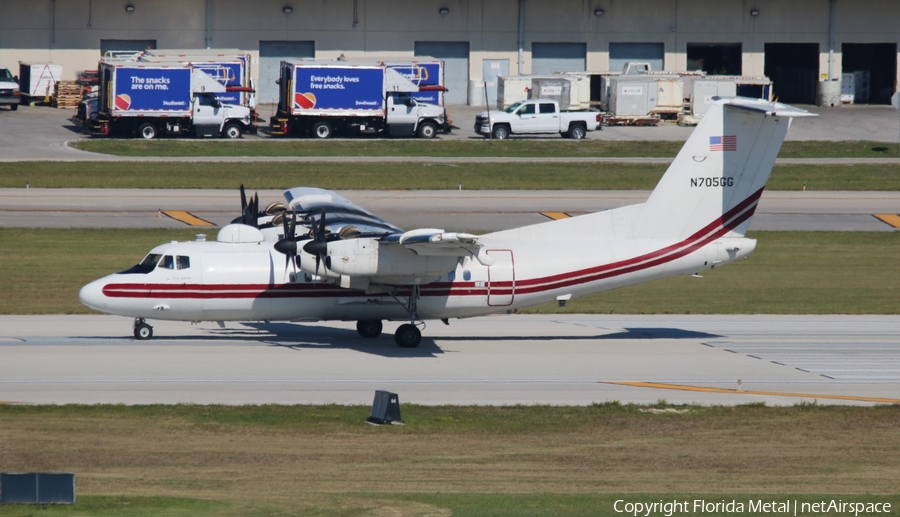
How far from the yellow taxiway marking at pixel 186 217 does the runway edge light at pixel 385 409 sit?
25.7 m

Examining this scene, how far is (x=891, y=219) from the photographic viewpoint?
156ft

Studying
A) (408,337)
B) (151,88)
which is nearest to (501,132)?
(151,88)

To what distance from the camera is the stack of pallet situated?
7806 centimetres

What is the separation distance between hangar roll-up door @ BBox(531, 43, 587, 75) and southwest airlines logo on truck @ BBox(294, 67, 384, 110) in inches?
804

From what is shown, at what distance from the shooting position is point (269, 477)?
50.5ft

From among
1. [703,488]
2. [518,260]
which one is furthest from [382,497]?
[518,260]

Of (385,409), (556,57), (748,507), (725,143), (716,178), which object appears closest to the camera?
(748,507)

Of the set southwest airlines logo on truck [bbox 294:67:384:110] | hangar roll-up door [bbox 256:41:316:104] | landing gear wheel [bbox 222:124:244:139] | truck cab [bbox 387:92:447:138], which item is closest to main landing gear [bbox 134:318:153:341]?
landing gear wheel [bbox 222:124:244:139]

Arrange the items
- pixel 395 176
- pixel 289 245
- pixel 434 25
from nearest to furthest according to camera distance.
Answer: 1. pixel 289 245
2. pixel 395 176
3. pixel 434 25

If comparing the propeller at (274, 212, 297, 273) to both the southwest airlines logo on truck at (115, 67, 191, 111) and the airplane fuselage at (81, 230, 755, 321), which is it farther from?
the southwest airlines logo on truck at (115, 67, 191, 111)

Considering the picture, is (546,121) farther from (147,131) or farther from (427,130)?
(147,131)

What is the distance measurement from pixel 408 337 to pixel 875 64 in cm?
7659

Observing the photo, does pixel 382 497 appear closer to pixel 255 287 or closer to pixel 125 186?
pixel 255 287

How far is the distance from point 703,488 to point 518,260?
11809 millimetres
